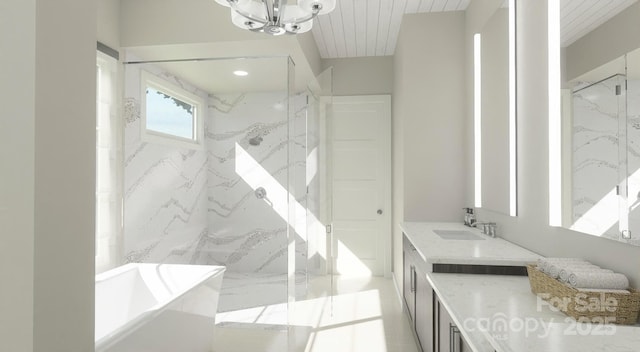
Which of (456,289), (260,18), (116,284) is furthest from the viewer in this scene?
(116,284)

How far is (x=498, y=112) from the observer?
2510 millimetres

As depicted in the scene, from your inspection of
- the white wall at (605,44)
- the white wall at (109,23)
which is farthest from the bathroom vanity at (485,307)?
the white wall at (109,23)

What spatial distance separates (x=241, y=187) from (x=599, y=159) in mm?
2883

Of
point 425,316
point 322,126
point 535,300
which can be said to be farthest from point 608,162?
point 322,126

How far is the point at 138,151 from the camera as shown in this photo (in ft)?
9.95

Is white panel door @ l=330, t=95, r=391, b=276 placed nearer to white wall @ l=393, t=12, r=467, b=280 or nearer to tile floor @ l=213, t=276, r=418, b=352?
tile floor @ l=213, t=276, r=418, b=352

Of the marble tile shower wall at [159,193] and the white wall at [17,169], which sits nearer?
the white wall at [17,169]

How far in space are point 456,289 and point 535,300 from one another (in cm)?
30

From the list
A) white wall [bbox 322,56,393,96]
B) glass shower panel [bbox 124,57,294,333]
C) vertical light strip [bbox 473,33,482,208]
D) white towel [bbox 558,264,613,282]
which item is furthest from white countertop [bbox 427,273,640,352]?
white wall [bbox 322,56,393,96]

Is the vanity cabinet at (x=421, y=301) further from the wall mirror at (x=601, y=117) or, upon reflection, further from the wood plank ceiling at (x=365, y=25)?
the wood plank ceiling at (x=365, y=25)

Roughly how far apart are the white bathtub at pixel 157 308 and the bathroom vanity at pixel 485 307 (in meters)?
1.47

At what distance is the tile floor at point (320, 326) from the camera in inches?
105

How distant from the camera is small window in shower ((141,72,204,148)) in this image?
3.10 m

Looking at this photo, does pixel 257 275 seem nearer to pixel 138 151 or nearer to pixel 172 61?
pixel 138 151
